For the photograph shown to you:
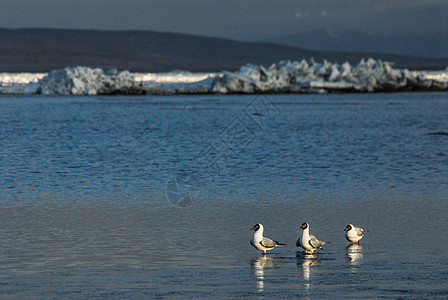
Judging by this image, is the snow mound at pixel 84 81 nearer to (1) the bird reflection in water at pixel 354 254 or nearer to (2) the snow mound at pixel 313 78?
(2) the snow mound at pixel 313 78

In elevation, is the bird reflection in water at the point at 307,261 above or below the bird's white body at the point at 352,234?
below

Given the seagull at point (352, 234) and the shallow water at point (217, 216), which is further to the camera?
the seagull at point (352, 234)

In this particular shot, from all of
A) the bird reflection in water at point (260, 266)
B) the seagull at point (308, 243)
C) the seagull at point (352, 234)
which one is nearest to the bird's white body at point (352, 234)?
the seagull at point (352, 234)

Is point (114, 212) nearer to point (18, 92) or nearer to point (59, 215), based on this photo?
point (59, 215)

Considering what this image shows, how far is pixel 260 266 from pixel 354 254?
1563 millimetres

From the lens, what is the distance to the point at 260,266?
32.1 feet

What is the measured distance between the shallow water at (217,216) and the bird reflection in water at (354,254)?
0.05 m

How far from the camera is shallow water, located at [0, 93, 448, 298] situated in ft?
28.9

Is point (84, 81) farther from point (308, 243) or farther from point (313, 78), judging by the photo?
point (308, 243)

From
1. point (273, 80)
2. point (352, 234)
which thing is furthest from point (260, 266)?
point (273, 80)

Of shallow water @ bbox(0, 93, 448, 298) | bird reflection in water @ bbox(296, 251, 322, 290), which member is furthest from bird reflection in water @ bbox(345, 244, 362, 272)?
bird reflection in water @ bbox(296, 251, 322, 290)

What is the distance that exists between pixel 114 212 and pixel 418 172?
32.9ft

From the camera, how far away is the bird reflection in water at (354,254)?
9.95m

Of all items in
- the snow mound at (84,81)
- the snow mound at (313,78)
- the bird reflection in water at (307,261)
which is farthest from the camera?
the snow mound at (313,78)
